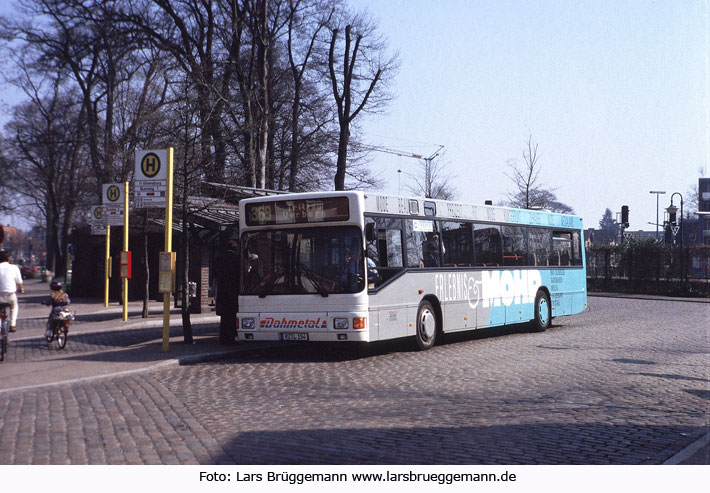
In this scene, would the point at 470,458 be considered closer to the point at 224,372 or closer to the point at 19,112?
the point at 224,372

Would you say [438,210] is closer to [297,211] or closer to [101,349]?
[297,211]

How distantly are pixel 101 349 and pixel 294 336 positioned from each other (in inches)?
165

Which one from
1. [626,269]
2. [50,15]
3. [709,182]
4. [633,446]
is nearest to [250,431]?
[633,446]

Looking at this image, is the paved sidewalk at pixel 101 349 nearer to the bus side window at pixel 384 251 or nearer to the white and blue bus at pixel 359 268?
the white and blue bus at pixel 359 268

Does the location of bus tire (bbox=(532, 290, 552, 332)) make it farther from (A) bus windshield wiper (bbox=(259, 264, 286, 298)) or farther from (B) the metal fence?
(B) the metal fence

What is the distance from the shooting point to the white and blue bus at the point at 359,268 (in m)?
13.9

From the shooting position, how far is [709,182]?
103312 mm

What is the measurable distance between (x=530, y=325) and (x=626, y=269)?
26.0 metres

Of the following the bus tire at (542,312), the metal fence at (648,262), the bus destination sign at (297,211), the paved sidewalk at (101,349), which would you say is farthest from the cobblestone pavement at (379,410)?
the metal fence at (648,262)

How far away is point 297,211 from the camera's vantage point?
1439 centimetres

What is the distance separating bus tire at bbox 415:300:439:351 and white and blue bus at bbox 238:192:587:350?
2 centimetres

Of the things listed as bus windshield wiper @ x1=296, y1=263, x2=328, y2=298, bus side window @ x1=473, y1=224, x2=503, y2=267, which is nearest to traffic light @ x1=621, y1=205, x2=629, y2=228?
bus side window @ x1=473, y1=224, x2=503, y2=267

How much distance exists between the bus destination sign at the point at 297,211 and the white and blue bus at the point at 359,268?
17mm

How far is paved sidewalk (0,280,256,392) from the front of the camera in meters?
12.0
